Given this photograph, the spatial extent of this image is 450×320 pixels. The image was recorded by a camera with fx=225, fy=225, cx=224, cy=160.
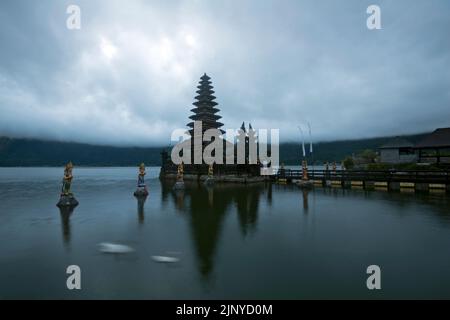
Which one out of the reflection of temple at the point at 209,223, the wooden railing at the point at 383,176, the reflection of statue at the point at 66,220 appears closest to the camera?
the reflection of temple at the point at 209,223

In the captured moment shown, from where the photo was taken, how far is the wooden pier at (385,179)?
65.2ft

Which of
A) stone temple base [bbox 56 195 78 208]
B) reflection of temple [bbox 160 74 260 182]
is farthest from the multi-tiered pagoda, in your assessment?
stone temple base [bbox 56 195 78 208]

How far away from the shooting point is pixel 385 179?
2266 cm

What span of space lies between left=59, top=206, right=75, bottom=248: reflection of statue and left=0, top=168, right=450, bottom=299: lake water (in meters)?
0.12

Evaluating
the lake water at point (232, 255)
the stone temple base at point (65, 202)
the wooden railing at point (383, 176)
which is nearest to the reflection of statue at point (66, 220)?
the lake water at point (232, 255)

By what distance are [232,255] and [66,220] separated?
9091 mm

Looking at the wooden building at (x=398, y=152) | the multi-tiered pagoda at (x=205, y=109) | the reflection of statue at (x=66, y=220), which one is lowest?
the reflection of statue at (x=66, y=220)

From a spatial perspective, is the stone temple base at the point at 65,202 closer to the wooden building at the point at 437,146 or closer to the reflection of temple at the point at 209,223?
the reflection of temple at the point at 209,223

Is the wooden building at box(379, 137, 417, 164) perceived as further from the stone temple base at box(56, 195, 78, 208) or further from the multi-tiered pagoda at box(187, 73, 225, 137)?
the stone temple base at box(56, 195, 78, 208)

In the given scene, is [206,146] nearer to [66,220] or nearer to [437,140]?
[66,220]

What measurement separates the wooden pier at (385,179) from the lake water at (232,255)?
37.8ft

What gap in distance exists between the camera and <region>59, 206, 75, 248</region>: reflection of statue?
8.18 metres
